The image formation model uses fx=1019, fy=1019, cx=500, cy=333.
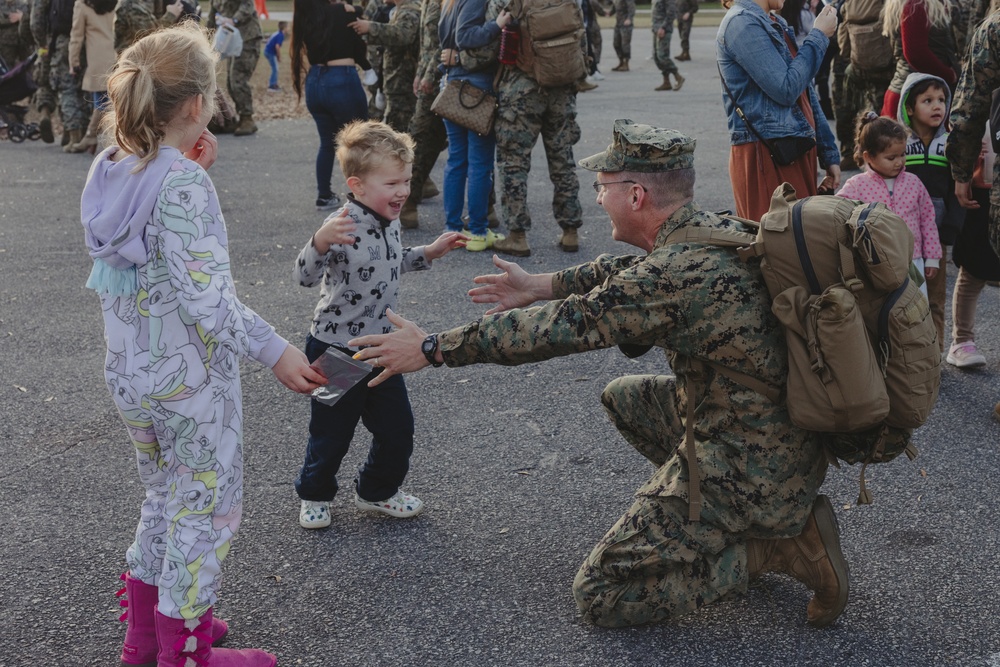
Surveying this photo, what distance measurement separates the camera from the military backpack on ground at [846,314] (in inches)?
112

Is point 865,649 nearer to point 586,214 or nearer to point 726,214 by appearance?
point 726,214

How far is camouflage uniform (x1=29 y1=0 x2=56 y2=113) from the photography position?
12.3m

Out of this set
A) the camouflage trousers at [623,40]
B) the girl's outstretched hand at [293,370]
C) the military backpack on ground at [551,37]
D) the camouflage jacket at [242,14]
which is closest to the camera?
the girl's outstretched hand at [293,370]

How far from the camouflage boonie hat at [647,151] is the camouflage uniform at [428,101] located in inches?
189

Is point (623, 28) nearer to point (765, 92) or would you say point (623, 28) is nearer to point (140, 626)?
point (765, 92)

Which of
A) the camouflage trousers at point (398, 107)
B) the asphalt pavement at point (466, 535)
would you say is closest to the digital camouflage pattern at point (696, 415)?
the asphalt pavement at point (466, 535)

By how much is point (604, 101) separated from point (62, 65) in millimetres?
7647

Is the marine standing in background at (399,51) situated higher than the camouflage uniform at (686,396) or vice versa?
Answer: the marine standing in background at (399,51)

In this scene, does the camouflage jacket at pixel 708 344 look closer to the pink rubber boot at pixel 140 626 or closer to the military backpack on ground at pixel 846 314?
the military backpack on ground at pixel 846 314

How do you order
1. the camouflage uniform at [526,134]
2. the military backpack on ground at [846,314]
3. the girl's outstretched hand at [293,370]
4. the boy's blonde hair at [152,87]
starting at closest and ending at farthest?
the boy's blonde hair at [152,87], the girl's outstretched hand at [293,370], the military backpack on ground at [846,314], the camouflage uniform at [526,134]

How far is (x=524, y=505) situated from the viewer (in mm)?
3912

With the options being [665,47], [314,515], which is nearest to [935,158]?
[314,515]

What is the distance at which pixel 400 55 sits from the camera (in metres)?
8.87

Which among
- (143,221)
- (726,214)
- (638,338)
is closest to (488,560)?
(638,338)
